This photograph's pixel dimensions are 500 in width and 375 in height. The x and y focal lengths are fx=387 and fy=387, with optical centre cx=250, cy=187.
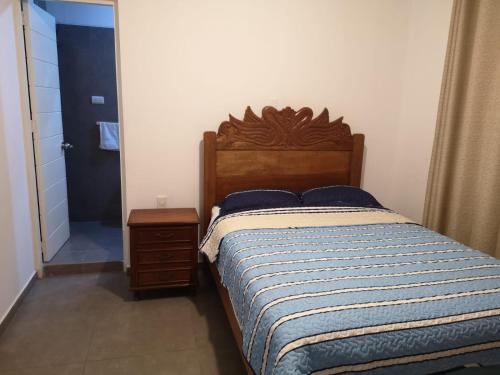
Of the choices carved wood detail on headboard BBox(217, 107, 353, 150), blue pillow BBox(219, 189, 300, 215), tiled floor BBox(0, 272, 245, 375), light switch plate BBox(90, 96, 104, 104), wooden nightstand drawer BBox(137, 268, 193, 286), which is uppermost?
light switch plate BBox(90, 96, 104, 104)

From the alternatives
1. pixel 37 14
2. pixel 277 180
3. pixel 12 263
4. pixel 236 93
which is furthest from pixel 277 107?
pixel 12 263

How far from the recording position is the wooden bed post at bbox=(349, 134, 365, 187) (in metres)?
3.31

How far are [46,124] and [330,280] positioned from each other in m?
2.67

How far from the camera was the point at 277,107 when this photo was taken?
10.5ft

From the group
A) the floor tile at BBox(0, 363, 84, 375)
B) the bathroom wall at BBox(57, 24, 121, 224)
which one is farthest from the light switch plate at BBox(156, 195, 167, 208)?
the bathroom wall at BBox(57, 24, 121, 224)

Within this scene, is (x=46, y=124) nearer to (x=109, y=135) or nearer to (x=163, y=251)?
(x=109, y=135)

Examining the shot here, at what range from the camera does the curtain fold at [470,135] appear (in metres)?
2.47

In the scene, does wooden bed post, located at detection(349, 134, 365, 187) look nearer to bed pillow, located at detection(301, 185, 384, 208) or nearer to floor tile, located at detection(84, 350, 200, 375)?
bed pillow, located at detection(301, 185, 384, 208)

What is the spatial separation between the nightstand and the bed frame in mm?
265

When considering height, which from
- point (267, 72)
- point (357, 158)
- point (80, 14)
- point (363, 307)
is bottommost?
point (363, 307)

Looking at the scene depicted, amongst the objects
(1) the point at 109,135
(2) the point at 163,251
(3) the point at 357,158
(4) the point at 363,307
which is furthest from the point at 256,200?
(1) the point at 109,135

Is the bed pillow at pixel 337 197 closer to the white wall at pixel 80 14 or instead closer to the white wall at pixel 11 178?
the white wall at pixel 11 178

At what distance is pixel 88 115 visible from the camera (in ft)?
13.6

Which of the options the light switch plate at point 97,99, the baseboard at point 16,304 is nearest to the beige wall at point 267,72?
the baseboard at point 16,304
